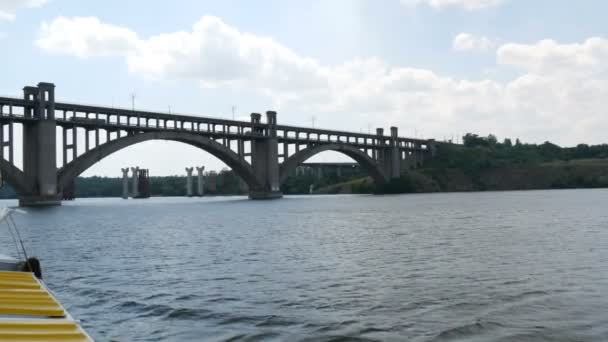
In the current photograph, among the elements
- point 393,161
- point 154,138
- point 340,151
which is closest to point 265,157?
point 340,151

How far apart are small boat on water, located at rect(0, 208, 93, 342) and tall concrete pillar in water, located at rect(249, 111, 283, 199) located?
12052 centimetres

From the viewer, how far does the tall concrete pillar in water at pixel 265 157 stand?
135 m

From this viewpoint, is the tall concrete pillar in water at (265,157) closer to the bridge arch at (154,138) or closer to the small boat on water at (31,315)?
the bridge arch at (154,138)

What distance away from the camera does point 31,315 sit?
10.2 meters

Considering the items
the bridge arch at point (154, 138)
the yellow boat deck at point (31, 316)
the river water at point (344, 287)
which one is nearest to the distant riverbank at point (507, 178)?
the bridge arch at point (154, 138)

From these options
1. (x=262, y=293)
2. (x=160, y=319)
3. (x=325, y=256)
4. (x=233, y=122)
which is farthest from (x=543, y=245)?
(x=233, y=122)

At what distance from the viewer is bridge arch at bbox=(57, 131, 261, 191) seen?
3819 inches

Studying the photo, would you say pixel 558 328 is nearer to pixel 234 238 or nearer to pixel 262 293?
pixel 262 293

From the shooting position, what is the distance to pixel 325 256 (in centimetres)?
2739

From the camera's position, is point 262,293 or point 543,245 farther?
point 543,245

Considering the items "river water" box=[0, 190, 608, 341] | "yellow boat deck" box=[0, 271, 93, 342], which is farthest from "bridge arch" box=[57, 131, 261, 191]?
"yellow boat deck" box=[0, 271, 93, 342]

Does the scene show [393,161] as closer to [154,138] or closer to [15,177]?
[154,138]

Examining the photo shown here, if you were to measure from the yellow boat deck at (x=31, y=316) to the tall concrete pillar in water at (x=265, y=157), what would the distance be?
12140cm

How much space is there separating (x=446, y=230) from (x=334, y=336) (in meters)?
27.4
